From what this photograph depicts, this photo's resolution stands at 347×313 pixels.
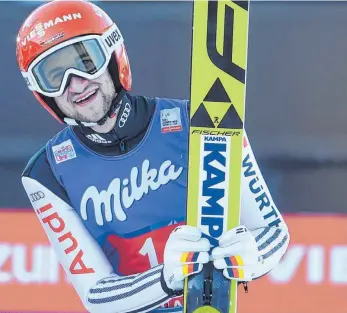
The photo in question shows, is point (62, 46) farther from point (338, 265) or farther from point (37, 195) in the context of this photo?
point (338, 265)

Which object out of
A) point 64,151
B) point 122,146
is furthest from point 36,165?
point 122,146

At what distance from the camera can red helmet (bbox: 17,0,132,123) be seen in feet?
5.15

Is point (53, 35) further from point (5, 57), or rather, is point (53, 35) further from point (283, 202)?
point (283, 202)

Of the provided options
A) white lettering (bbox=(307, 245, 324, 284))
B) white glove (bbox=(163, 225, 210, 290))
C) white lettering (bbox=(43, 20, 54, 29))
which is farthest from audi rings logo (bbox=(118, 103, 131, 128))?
white lettering (bbox=(307, 245, 324, 284))

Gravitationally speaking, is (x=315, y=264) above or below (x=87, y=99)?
below

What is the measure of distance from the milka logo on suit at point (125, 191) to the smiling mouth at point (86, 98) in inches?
8.9

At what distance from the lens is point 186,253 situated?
1.40 metres

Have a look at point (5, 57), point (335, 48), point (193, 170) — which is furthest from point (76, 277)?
point (335, 48)

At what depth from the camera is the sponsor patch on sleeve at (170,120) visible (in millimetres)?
1738

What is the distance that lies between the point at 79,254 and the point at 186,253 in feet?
1.22

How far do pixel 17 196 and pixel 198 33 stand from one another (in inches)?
51.0

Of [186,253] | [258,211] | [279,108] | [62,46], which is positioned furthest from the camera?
[279,108]

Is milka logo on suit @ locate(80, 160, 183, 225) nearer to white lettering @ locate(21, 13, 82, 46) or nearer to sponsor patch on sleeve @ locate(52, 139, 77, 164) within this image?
sponsor patch on sleeve @ locate(52, 139, 77, 164)

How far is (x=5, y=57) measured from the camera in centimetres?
254
